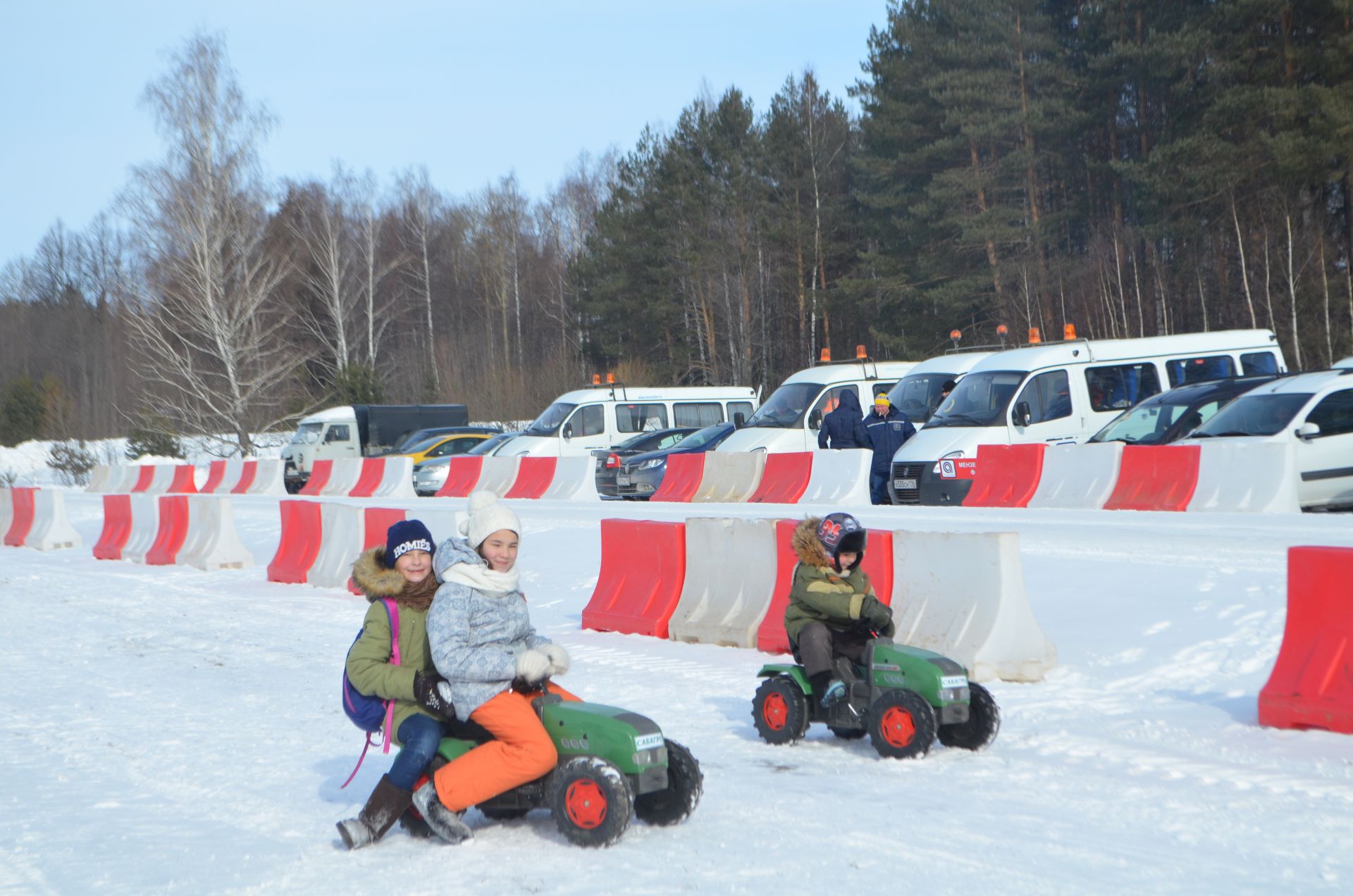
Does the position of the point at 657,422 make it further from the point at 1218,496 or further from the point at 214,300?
the point at 214,300

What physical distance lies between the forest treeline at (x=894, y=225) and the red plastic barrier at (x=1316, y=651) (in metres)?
27.2

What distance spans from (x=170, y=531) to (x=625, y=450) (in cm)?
927

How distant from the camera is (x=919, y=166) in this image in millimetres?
42781

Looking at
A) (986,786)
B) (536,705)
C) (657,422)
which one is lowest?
(986,786)

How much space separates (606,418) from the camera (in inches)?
1115

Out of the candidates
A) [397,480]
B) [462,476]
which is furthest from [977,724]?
[397,480]

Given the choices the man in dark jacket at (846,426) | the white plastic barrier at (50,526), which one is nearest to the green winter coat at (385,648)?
the man in dark jacket at (846,426)

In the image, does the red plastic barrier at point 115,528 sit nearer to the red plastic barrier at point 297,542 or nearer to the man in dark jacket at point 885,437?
the red plastic barrier at point 297,542

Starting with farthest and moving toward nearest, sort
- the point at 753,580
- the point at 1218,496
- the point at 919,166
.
→ the point at 919,166, the point at 1218,496, the point at 753,580

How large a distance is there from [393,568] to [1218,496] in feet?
38.5

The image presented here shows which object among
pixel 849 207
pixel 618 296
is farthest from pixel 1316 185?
pixel 618 296

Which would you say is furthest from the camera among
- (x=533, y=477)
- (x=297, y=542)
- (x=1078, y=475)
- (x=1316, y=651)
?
(x=533, y=477)

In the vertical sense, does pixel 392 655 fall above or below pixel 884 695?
above

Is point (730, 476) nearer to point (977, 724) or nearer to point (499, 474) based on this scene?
point (499, 474)
